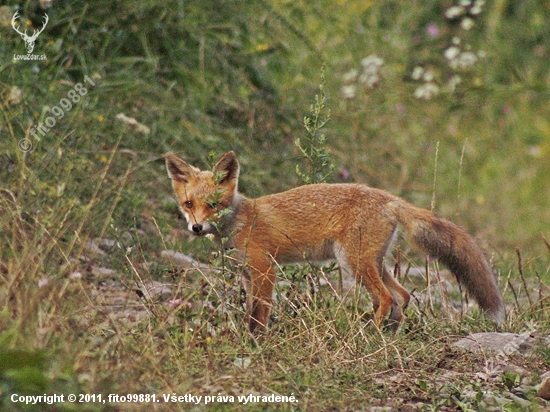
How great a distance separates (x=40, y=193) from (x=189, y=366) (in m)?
2.05

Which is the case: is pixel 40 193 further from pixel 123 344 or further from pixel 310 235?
pixel 123 344

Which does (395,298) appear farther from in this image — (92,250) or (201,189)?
(92,250)

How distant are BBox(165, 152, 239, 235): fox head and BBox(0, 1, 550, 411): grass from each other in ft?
0.80

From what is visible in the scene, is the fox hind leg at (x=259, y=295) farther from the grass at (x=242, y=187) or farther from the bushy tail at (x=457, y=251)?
the bushy tail at (x=457, y=251)

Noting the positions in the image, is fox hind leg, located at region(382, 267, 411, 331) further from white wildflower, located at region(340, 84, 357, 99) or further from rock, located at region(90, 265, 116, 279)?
white wildflower, located at region(340, 84, 357, 99)

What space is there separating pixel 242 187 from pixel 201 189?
244 cm

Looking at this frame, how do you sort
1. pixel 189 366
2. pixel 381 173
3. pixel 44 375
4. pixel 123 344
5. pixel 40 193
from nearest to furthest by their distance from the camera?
pixel 44 375 → pixel 123 344 → pixel 189 366 → pixel 40 193 → pixel 381 173

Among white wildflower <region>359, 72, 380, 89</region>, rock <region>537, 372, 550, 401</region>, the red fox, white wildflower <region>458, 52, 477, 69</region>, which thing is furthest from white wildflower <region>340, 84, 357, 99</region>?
rock <region>537, 372, 550, 401</region>

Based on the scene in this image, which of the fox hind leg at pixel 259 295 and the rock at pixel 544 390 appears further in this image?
the fox hind leg at pixel 259 295

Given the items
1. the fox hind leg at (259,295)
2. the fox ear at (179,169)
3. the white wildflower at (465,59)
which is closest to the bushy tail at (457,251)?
the fox hind leg at (259,295)

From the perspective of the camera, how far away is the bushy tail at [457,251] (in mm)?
5477

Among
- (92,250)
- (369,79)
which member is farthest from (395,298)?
(369,79)

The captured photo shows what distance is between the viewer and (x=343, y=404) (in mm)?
4160

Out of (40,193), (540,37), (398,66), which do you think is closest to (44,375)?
(40,193)
